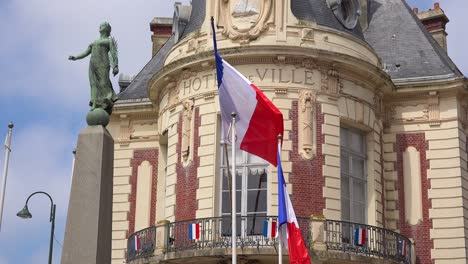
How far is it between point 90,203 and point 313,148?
32.0 ft

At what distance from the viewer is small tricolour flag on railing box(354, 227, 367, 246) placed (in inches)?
877

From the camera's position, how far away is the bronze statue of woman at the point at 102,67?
1459cm

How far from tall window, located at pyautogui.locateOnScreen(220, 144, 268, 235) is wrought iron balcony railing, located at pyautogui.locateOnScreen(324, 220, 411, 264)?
1693 mm

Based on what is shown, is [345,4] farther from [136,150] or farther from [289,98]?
[136,150]

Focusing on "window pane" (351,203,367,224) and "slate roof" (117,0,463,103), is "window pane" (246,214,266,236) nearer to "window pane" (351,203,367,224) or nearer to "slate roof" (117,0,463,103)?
"window pane" (351,203,367,224)

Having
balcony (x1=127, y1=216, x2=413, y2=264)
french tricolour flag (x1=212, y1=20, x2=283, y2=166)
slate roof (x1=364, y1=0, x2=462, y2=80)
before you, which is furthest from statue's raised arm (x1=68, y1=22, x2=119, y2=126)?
slate roof (x1=364, y1=0, x2=462, y2=80)

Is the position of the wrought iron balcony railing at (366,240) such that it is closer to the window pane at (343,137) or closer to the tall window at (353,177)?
the tall window at (353,177)

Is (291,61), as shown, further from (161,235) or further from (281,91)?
(161,235)

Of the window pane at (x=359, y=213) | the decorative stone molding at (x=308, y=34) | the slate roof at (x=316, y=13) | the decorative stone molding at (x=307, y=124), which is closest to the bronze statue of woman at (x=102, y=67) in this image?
the decorative stone molding at (x=307, y=124)

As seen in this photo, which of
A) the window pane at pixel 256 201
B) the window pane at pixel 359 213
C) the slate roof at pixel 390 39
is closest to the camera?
the window pane at pixel 256 201

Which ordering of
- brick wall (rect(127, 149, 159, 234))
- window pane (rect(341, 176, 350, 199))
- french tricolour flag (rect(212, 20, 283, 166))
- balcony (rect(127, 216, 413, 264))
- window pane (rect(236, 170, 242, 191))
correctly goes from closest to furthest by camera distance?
french tricolour flag (rect(212, 20, 283, 166))
balcony (rect(127, 216, 413, 264))
window pane (rect(236, 170, 242, 191))
window pane (rect(341, 176, 350, 199))
brick wall (rect(127, 149, 159, 234))

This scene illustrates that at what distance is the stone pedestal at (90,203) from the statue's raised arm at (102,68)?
0.47 meters

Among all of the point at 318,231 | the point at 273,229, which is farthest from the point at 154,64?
the point at 318,231

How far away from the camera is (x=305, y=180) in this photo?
2239 cm
